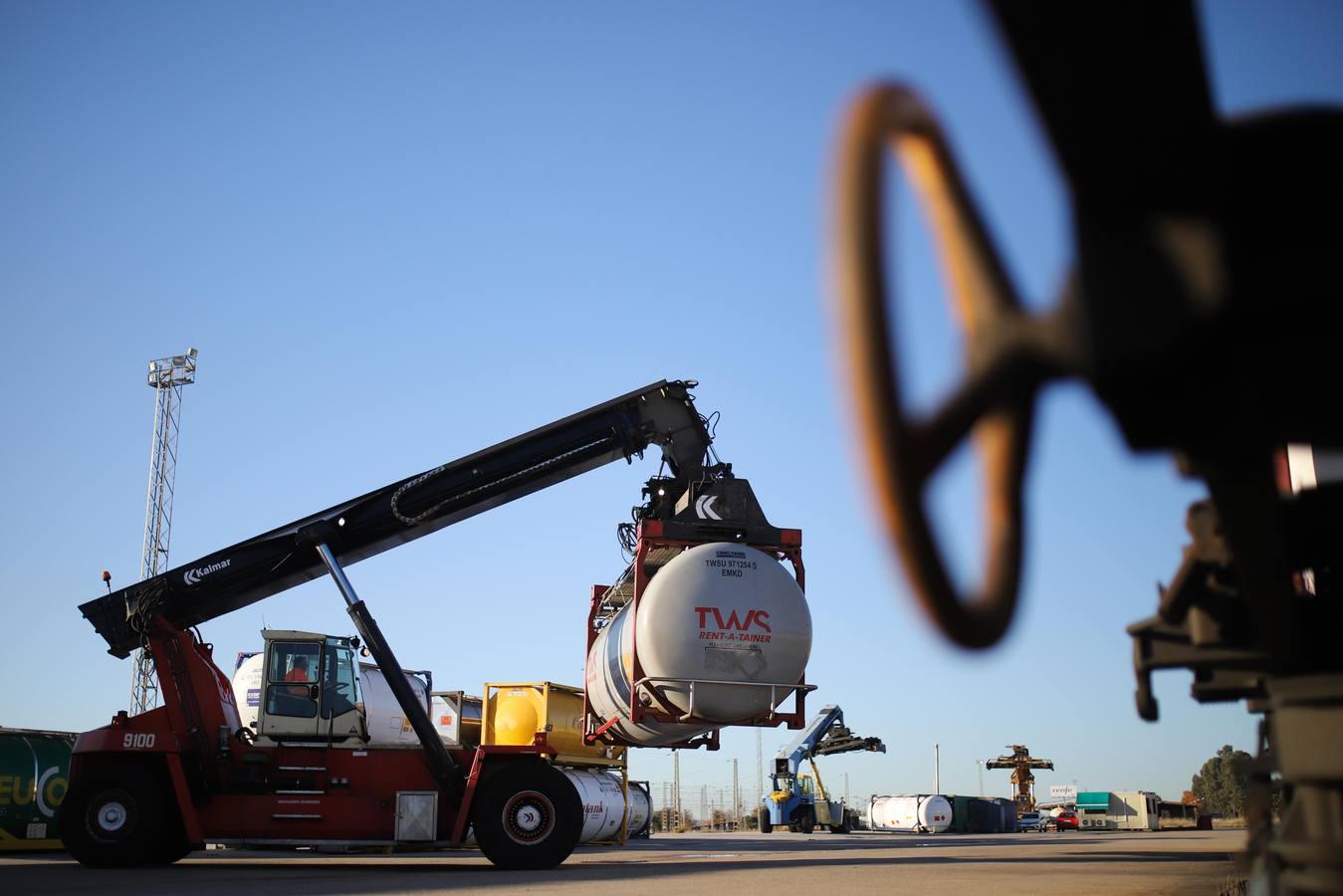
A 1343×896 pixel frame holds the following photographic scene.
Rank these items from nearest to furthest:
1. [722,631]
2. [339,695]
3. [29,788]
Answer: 1. [722,631]
2. [339,695]
3. [29,788]

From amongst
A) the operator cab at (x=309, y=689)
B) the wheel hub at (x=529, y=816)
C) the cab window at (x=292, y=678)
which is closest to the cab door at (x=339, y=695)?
the operator cab at (x=309, y=689)

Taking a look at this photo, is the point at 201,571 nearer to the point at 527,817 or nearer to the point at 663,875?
the point at 527,817

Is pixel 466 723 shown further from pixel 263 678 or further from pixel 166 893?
pixel 166 893

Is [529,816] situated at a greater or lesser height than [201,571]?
lesser

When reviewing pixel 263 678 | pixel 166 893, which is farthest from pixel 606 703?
pixel 166 893

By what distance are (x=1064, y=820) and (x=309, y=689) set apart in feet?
139

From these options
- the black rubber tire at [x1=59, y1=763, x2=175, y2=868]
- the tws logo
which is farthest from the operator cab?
the black rubber tire at [x1=59, y1=763, x2=175, y2=868]

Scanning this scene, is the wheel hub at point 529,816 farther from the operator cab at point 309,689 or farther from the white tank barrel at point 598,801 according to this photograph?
the white tank barrel at point 598,801

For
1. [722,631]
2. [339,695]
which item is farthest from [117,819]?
[722,631]

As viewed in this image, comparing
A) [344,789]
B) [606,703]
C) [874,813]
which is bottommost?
[874,813]

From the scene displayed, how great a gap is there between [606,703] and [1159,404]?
1376cm

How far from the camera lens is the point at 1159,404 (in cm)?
195

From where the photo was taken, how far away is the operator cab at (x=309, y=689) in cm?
1560

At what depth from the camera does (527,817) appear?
1427 cm
